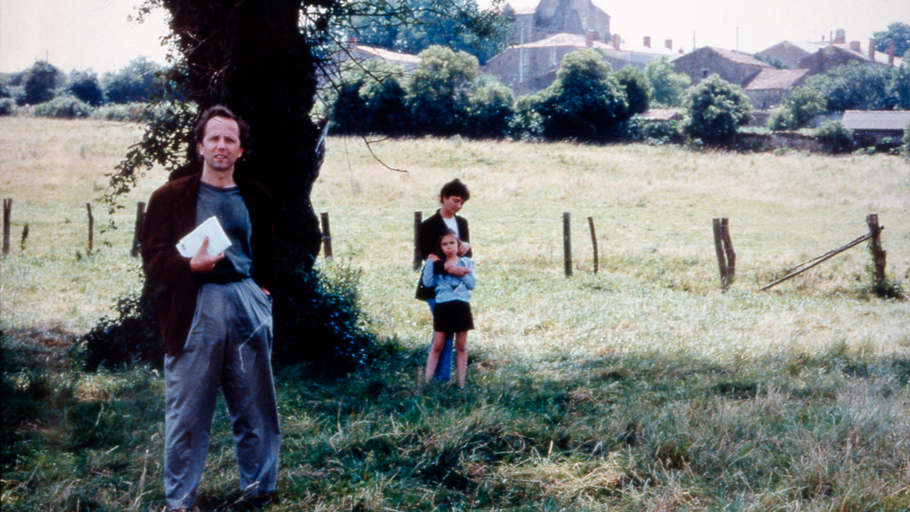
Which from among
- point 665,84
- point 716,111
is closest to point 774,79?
point 716,111

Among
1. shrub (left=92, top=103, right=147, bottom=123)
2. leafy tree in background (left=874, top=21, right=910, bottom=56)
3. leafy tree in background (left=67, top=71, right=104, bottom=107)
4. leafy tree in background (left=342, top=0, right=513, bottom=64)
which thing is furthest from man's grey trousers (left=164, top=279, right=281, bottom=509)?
leafy tree in background (left=874, top=21, right=910, bottom=56)

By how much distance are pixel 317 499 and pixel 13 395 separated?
2.57 m

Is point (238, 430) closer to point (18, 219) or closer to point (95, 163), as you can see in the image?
point (18, 219)

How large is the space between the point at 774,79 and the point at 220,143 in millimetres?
57249

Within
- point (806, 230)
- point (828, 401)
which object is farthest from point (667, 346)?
point (806, 230)

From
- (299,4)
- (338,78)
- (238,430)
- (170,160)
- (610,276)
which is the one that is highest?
(299,4)

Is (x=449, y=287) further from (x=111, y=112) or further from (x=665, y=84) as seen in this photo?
(x=665, y=84)

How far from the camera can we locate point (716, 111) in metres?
43.0

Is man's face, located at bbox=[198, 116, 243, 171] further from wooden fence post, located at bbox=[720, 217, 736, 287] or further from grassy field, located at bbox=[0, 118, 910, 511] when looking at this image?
wooden fence post, located at bbox=[720, 217, 736, 287]

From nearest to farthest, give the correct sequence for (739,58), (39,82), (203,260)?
(203,260), (39,82), (739,58)

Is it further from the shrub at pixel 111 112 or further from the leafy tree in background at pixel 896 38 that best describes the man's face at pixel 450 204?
the leafy tree in background at pixel 896 38

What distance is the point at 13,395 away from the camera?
15.8 ft

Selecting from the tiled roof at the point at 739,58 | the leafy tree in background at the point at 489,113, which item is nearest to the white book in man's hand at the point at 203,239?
the leafy tree in background at the point at 489,113

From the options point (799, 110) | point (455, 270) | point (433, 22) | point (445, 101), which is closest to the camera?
point (455, 270)
